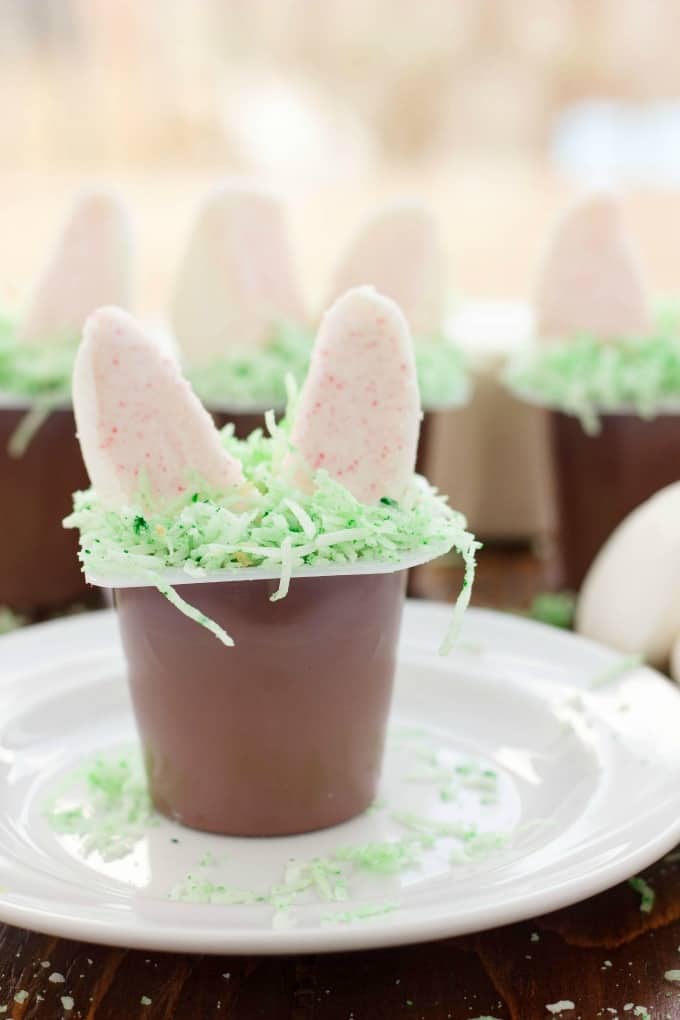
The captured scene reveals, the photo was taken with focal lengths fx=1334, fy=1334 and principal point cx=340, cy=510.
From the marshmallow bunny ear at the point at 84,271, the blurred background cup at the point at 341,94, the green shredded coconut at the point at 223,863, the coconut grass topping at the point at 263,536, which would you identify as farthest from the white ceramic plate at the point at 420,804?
the blurred background cup at the point at 341,94

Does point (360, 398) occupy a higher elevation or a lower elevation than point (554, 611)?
higher

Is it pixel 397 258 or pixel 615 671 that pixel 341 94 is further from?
pixel 615 671

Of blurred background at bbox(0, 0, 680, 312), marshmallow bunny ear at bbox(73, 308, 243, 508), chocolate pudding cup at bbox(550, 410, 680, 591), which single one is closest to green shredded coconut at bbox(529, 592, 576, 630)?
chocolate pudding cup at bbox(550, 410, 680, 591)

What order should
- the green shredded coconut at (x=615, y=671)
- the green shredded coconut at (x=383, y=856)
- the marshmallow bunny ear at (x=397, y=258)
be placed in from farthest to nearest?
the marshmallow bunny ear at (x=397, y=258) → the green shredded coconut at (x=615, y=671) → the green shredded coconut at (x=383, y=856)

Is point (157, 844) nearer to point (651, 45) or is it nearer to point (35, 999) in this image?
point (35, 999)

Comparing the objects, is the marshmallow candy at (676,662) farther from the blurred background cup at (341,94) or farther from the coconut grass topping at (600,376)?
the blurred background cup at (341,94)

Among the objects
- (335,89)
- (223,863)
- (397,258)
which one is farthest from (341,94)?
(223,863)
